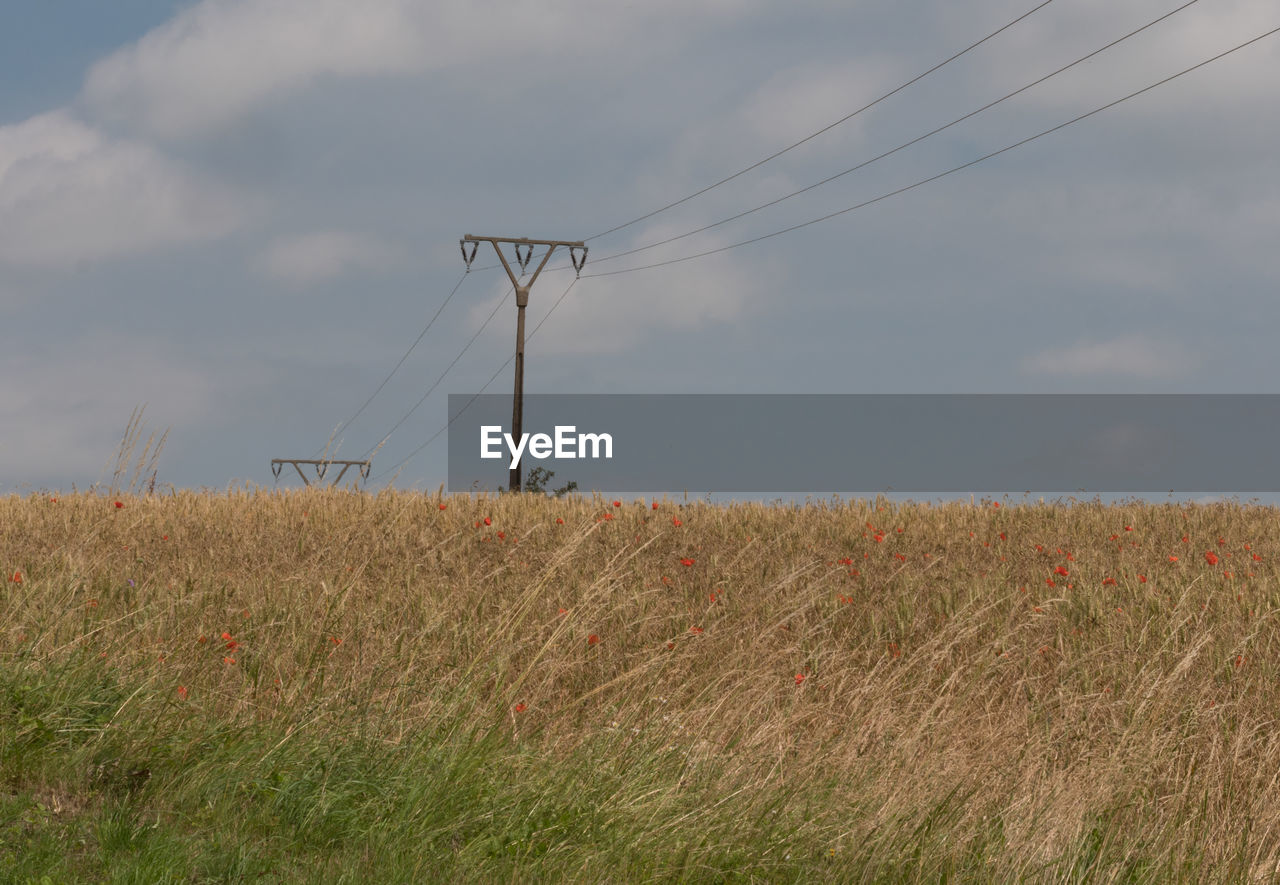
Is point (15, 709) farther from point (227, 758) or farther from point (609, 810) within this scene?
point (609, 810)

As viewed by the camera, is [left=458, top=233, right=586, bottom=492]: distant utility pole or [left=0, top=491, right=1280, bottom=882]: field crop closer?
[left=0, top=491, right=1280, bottom=882]: field crop

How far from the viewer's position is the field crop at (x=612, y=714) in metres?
3.72

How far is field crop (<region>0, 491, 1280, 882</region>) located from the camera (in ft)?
12.2

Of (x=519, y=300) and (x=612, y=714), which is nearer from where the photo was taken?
(x=612, y=714)

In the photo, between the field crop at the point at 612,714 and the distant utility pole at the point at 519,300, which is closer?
the field crop at the point at 612,714

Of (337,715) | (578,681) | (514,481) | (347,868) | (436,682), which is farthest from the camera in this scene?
(514,481)

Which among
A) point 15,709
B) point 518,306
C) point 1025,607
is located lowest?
point 1025,607

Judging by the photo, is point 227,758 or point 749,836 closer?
point 749,836

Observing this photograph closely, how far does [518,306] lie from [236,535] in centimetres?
1687

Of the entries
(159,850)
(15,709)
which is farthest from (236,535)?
(159,850)

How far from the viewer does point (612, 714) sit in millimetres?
5555

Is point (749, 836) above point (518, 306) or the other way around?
the other way around

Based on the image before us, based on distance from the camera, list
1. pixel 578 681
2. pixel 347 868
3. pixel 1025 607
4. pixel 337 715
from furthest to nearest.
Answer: pixel 1025 607, pixel 578 681, pixel 337 715, pixel 347 868

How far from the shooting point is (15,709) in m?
4.38
